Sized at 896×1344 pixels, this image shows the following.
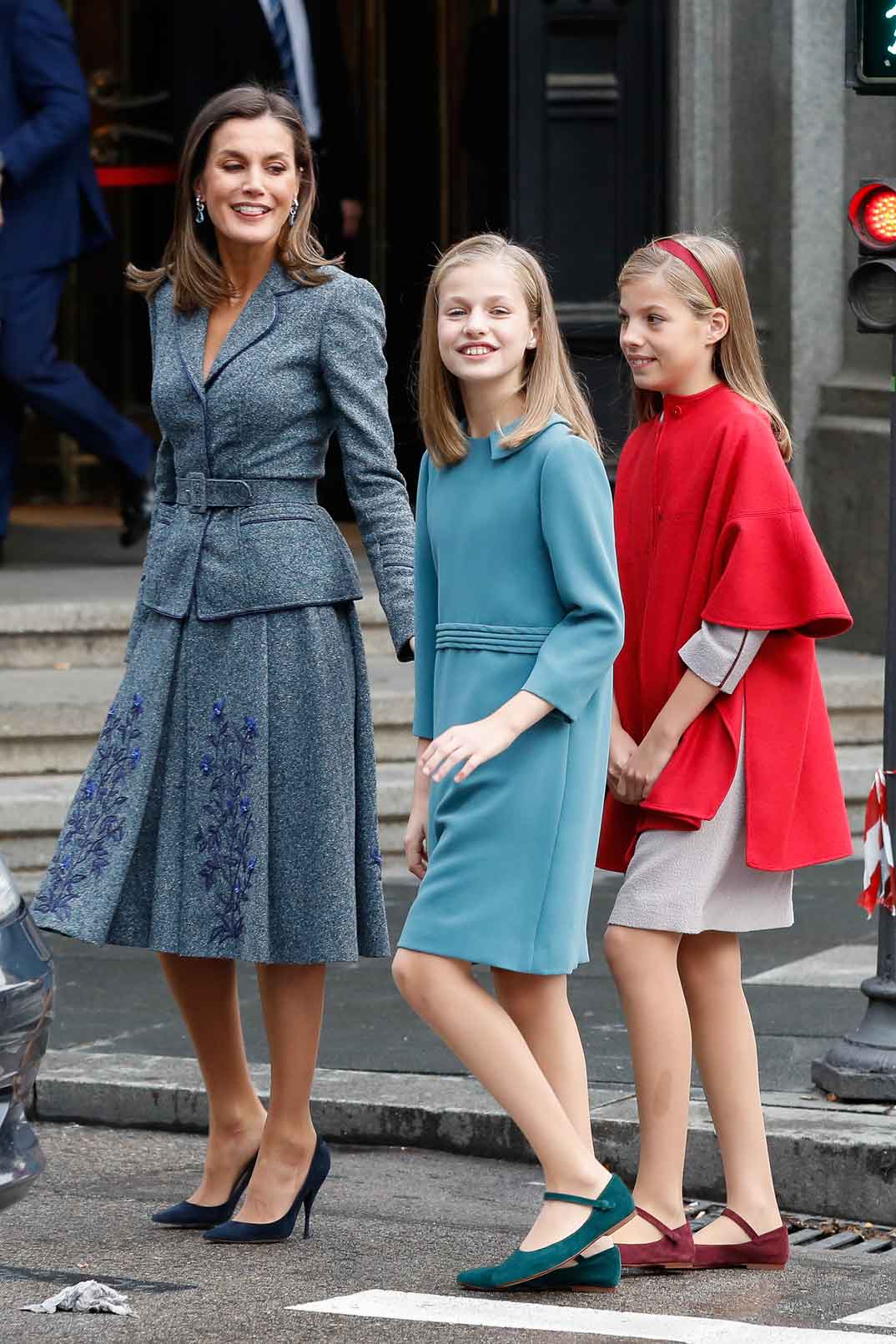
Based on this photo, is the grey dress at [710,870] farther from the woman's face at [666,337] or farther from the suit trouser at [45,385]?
the suit trouser at [45,385]

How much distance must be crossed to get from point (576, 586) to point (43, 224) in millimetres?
6584

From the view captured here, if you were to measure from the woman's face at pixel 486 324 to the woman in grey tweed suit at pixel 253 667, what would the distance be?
448 mm

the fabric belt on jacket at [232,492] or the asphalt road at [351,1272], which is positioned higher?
the fabric belt on jacket at [232,492]

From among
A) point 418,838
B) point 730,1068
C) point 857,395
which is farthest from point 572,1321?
point 857,395

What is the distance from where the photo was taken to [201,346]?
507 cm

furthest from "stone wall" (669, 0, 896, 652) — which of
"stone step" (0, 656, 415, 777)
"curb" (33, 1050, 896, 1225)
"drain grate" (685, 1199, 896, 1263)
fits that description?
"drain grate" (685, 1199, 896, 1263)

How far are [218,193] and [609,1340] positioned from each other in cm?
225

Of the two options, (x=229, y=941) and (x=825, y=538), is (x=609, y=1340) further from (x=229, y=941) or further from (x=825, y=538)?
(x=825, y=538)

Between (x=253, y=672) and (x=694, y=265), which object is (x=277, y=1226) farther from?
(x=694, y=265)

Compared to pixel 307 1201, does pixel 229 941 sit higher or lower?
higher

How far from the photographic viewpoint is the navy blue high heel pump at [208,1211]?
5.11 m

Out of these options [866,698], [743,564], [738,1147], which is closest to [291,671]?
[743,564]

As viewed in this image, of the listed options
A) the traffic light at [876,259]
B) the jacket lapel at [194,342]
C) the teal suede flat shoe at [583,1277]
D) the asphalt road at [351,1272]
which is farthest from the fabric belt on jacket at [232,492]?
the traffic light at [876,259]

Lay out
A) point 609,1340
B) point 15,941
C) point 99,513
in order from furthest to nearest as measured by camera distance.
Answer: point 99,513
point 609,1340
point 15,941
